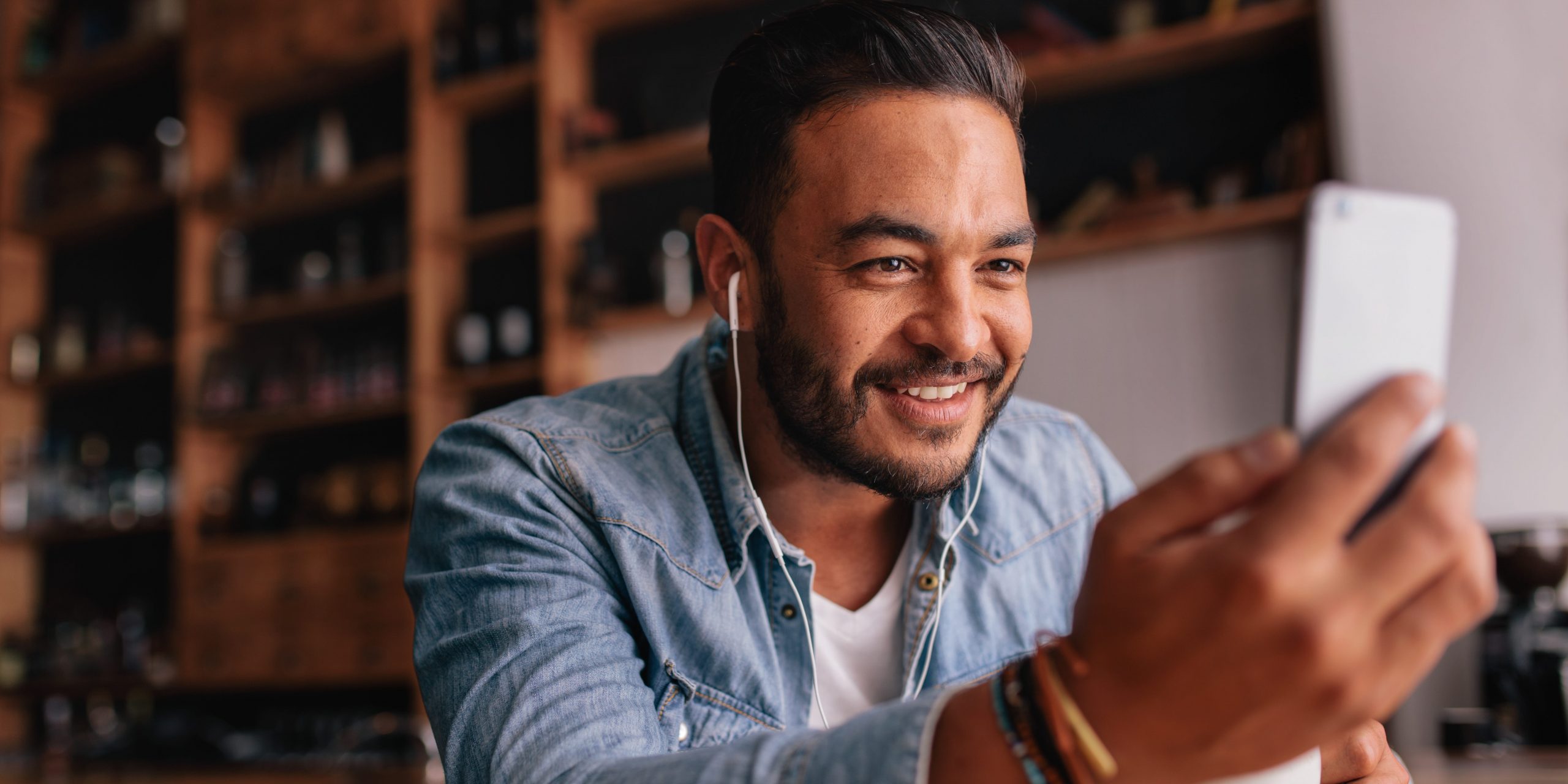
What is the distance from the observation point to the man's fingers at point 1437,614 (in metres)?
0.50

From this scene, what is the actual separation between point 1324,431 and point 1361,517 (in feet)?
0.15

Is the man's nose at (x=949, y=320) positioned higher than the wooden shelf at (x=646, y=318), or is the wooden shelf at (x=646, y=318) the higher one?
the wooden shelf at (x=646, y=318)

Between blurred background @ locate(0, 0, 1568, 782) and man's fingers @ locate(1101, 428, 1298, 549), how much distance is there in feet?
5.80

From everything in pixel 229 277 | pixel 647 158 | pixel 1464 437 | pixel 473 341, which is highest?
pixel 647 158

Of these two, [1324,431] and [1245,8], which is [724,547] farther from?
[1245,8]

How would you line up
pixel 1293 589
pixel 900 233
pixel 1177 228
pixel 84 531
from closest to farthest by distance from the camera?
pixel 1293 589, pixel 900 233, pixel 1177 228, pixel 84 531

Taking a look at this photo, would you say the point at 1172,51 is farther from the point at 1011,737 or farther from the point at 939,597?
the point at 1011,737

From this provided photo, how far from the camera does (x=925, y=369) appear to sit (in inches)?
44.0

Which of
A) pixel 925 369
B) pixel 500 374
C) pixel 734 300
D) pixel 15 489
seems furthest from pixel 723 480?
pixel 15 489

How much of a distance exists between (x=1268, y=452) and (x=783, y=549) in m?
0.79

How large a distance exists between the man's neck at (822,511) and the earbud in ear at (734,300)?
2.2 inches

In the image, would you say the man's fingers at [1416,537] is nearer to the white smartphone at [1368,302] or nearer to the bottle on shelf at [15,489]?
the white smartphone at [1368,302]

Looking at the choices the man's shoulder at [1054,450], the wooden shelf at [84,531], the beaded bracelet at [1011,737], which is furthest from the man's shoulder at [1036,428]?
the wooden shelf at [84,531]

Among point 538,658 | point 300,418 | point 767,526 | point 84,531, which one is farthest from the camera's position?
point 84,531
